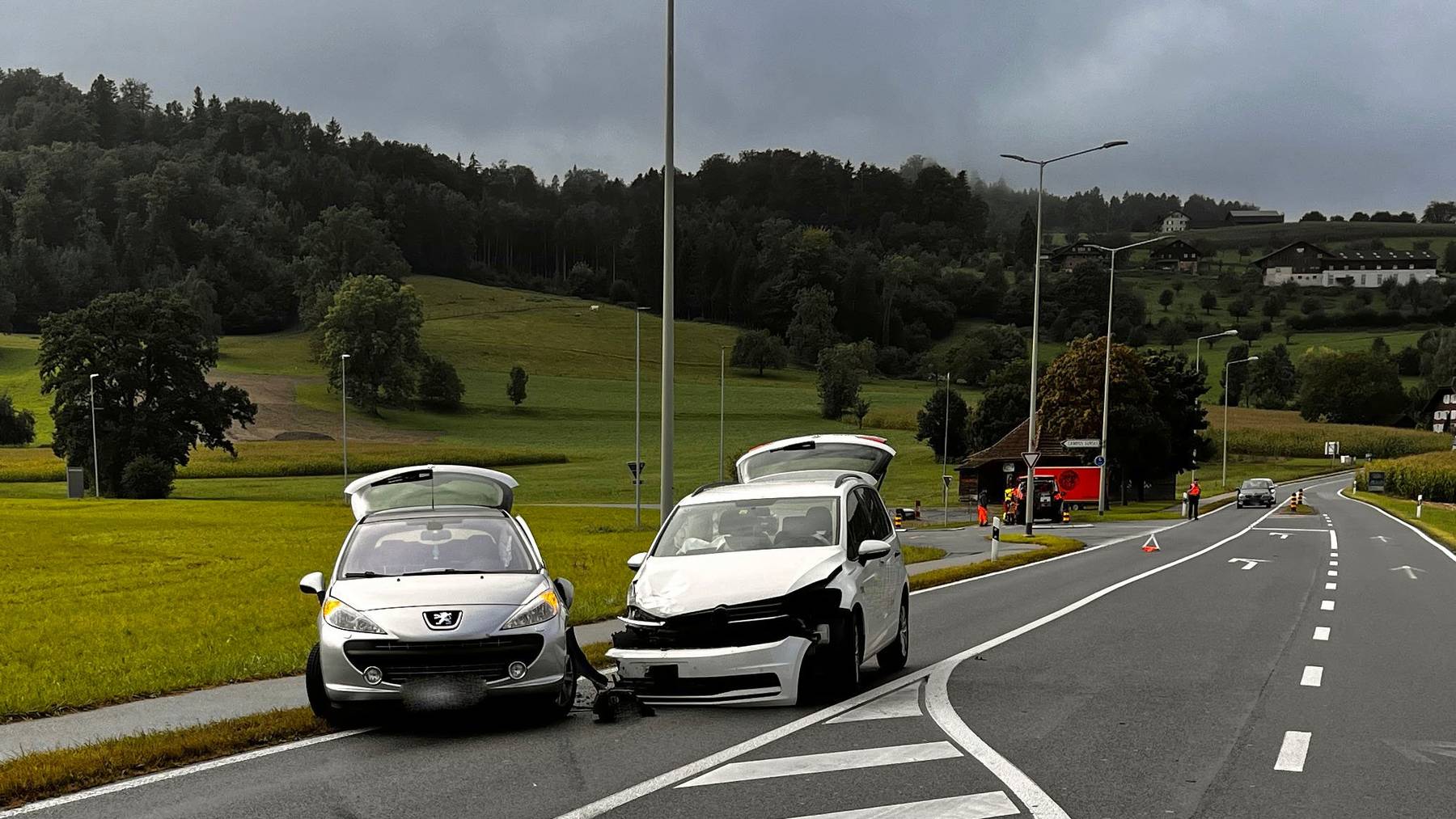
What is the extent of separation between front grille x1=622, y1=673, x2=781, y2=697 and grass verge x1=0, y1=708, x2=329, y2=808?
8.21ft

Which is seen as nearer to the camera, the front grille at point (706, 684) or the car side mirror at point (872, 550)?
the front grille at point (706, 684)

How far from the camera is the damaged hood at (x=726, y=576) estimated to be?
33.9ft

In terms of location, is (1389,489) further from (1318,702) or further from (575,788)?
(575,788)

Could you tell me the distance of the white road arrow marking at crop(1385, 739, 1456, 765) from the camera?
8.61 metres

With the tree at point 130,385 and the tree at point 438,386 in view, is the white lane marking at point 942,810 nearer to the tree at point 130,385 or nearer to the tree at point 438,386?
the tree at point 130,385

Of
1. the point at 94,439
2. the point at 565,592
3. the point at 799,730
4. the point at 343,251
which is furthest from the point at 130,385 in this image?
the point at 343,251

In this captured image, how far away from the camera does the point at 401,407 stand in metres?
113

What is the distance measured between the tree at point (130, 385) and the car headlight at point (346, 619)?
65404mm

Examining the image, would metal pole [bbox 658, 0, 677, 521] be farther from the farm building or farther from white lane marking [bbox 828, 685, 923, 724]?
the farm building

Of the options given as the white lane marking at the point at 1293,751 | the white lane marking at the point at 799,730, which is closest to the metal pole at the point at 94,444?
the white lane marking at the point at 799,730

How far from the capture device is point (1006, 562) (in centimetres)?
2805

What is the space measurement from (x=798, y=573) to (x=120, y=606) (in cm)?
1400

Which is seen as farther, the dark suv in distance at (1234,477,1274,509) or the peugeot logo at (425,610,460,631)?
the dark suv in distance at (1234,477,1274,509)

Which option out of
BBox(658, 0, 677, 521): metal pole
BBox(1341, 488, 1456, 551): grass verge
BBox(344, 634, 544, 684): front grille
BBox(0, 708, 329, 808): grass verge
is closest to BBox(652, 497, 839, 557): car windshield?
BBox(344, 634, 544, 684): front grille
